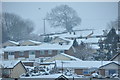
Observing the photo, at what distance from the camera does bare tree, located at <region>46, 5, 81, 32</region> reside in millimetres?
27669

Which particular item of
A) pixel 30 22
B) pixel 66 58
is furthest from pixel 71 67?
pixel 30 22

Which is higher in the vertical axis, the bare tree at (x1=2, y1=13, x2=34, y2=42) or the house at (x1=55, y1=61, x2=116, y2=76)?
the bare tree at (x1=2, y1=13, x2=34, y2=42)

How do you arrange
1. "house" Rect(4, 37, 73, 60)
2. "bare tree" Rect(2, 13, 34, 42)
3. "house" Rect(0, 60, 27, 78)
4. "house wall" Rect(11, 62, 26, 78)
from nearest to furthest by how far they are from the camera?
"house" Rect(0, 60, 27, 78), "house wall" Rect(11, 62, 26, 78), "house" Rect(4, 37, 73, 60), "bare tree" Rect(2, 13, 34, 42)

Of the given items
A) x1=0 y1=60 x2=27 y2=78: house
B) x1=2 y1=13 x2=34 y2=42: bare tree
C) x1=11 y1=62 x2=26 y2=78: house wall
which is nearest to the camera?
x1=0 y1=60 x2=27 y2=78: house

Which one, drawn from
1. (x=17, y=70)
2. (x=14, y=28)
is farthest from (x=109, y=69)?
(x=14, y=28)

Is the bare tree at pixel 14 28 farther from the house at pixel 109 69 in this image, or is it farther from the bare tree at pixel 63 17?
the house at pixel 109 69

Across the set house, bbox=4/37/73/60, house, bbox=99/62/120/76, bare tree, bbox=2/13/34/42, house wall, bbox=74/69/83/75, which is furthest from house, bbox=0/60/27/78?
bare tree, bbox=2/13/34/42

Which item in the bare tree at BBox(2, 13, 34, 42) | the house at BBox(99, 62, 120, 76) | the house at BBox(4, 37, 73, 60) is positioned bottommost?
the house at BBox(99, 62, 120, 76)

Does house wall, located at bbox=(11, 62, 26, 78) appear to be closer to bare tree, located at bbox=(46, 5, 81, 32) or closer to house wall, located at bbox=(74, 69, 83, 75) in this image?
house wall, located at bbox=(74, 69, 83, 75)

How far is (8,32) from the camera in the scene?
2186cm

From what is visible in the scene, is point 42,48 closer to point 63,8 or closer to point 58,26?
point 58,26

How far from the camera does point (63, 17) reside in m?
28.9

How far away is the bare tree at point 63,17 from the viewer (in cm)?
2767

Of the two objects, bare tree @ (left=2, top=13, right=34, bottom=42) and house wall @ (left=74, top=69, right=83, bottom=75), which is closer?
house wall @ (left=74, top=69, right=83, bottom=75)
